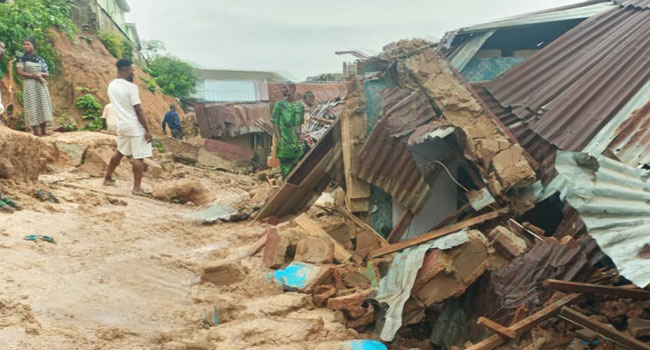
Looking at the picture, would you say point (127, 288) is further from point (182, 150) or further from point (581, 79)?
point (182, 150)

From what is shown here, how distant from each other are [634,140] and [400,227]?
→ 2724mm

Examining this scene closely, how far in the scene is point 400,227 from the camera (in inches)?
235

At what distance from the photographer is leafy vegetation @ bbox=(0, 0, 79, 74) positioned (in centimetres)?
1145

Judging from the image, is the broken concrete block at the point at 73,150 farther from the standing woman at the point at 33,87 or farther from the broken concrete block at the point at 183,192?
the broken concrete block at the point at 183,192

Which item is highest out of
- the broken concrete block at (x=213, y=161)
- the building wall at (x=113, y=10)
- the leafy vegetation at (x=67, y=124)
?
the building wall at (x=113, y=10)

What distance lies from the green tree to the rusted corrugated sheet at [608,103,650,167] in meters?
22.2

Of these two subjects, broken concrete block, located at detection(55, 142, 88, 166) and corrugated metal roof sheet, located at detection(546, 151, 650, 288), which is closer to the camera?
corrugated metal roof sheet, located at detection(546, 151, 650, 288)

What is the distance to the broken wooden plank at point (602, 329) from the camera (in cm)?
318

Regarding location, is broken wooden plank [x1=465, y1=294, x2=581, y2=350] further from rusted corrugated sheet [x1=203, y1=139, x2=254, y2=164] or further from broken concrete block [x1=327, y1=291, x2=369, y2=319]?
rusted corrugated sheet [x1=203, y1=139, x2=254, y2=164]

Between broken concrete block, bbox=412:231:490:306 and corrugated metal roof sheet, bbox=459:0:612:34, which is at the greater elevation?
corrugated metal roof sheet, bbox=459:0:612:34

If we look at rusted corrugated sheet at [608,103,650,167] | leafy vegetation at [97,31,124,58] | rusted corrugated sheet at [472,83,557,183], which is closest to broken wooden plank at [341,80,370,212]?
rusted corrugated sheet at [472,83,557,183]

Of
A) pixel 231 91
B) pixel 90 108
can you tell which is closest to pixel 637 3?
pixel 90 108

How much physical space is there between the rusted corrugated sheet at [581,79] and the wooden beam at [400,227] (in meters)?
1.61

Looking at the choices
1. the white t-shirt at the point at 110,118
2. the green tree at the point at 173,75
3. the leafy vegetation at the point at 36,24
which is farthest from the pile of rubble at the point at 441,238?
the green tree at the point at 173,75
